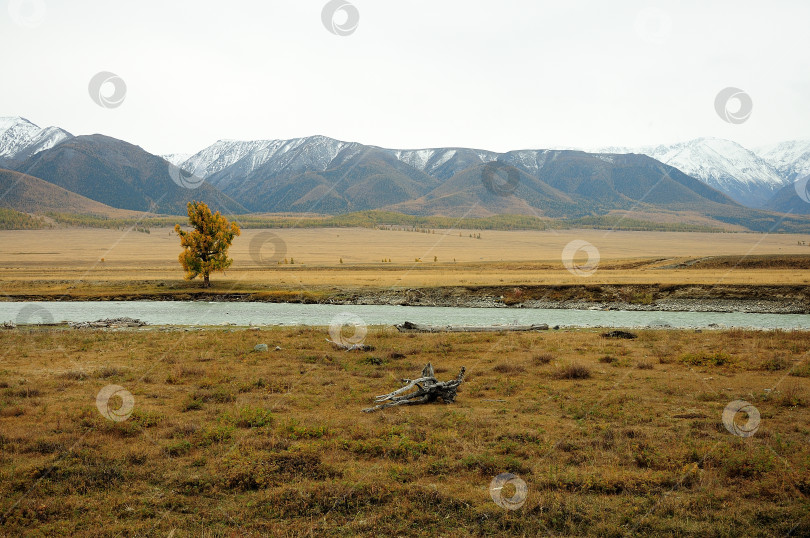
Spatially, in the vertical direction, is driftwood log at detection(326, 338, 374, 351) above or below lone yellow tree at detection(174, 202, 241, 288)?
below

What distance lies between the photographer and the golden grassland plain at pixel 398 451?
28.2 feet

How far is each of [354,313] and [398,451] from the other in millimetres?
35549

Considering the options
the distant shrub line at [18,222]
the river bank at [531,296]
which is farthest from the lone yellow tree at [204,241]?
the distant shrub line at [18,222]

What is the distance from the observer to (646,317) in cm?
4234

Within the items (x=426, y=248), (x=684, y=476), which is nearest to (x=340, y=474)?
(x=684, y=476)

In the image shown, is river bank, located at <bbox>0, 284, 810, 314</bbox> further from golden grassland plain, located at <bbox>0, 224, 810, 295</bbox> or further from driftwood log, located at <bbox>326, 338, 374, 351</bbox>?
driftwood log, located at <bbox>326, 338, 374, 351</bbox>

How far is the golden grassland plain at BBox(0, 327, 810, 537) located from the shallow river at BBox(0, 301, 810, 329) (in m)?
18.9

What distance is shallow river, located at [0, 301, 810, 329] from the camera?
38.8 meters

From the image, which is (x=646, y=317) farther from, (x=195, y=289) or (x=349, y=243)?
(x=349, y=243)

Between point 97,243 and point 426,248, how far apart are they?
89.9 meters

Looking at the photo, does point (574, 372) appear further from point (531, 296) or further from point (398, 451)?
point (531, 296)

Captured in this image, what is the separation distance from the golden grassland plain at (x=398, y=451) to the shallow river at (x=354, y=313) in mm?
18927

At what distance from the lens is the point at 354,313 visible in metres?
46.6

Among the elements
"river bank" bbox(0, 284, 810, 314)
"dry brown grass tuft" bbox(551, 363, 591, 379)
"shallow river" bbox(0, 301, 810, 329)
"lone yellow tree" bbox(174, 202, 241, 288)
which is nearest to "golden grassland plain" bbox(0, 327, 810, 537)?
"dry brown grass tuft" bbox(551, 363, 591, 379)
